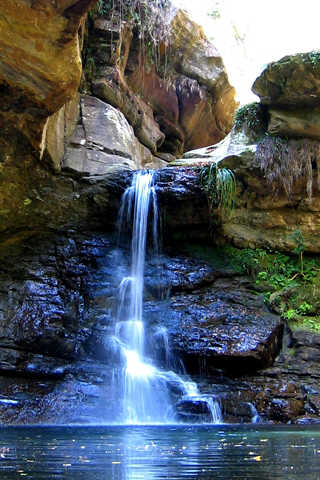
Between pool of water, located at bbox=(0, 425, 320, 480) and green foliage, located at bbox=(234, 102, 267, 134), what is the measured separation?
8322mm

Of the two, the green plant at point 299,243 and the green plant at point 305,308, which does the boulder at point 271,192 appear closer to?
the green plant at point 299,243

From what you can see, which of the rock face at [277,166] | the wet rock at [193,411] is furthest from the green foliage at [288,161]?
the wet rock at [193,411]

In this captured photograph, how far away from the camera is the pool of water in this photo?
6.53 ft

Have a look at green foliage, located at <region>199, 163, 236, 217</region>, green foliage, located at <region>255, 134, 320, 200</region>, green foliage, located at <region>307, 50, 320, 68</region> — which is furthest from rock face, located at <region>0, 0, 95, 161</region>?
green foliage, located at <region>307, 50, 320, 68</region>

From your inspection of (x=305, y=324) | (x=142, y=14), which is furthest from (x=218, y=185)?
(x=142, y=14)

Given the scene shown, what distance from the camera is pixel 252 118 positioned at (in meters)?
10.8

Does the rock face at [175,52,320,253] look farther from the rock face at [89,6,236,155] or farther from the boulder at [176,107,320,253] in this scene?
the rock face at [89,6,236,155]

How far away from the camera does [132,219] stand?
33.2 feet

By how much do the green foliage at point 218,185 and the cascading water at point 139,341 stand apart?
1.18 m

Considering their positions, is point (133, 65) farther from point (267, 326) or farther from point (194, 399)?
point (194, 399)

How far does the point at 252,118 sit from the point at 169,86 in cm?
503

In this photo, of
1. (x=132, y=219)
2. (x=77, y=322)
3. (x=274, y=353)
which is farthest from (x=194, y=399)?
(x=132, y=219)

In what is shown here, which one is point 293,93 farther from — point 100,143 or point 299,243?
point 100,143

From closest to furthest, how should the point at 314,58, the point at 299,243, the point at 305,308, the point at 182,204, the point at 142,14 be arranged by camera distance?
the point at 314,58 → the point at 305,308 → the point at 182,204 → the point at 299,243 → the point at 142,14
